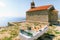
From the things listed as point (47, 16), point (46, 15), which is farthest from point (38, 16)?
point (47, 16)

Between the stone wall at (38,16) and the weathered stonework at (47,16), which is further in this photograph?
the stone wall at (38,16)

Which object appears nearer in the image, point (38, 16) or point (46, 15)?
point (46, 15)

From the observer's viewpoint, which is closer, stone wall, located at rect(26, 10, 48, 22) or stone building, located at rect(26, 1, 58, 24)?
stone building, located at rect(26, 1, 58, 24)

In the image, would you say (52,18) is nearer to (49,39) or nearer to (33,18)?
(33,18)

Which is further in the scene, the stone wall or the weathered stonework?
the stone wall

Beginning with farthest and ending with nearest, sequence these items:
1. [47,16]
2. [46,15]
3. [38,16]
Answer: [38,16]
[46,15]
[47,16]

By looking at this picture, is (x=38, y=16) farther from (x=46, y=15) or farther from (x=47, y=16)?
(x=47, y=16)

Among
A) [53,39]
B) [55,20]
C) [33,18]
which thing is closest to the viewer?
[53,39]

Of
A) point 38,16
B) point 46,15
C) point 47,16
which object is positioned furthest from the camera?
point 38,16

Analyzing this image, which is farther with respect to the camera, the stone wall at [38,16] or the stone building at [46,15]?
the stone wall at [38,16]

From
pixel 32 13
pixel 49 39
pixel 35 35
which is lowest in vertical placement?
pixel 49 39

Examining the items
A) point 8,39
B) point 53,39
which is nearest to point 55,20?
point 53,39

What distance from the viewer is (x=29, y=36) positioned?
13070 mm

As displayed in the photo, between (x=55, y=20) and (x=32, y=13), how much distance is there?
7.96 meters
